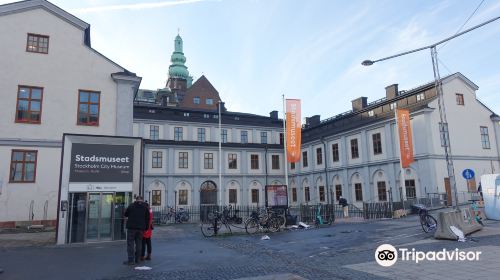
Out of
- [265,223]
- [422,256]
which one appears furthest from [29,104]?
[422,256]

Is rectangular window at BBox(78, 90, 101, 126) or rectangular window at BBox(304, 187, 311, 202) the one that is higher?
rectangular window at BBox(78, 90, 101, 126)

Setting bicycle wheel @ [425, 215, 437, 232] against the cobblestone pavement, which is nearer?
the cobblestone pavement

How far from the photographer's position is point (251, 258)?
427 inches

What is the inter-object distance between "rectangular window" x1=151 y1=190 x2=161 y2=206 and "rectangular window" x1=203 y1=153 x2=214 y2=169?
647cm

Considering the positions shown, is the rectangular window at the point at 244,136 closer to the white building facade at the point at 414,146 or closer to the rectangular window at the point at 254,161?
the rectangular window at the point at 254,161

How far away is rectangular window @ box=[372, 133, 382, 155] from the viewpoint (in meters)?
34.0

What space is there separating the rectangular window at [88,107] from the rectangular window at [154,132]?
2035cm

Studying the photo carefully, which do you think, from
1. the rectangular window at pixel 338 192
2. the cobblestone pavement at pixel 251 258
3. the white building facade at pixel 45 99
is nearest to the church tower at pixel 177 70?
the rectangular window at pixel 338 192

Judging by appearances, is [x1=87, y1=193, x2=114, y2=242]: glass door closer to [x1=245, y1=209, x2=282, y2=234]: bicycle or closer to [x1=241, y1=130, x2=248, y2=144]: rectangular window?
[x1=245, y1=209, x2=282, y2=234]: bicycle

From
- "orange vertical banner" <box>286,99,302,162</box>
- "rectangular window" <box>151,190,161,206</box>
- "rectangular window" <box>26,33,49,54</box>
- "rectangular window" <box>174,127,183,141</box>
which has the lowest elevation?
"rectangular window" <box>151,190,161,206</box>

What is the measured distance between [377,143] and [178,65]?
202ft

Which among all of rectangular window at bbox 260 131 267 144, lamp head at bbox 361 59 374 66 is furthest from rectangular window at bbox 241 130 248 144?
lamp head at bbox 361 59 374 66

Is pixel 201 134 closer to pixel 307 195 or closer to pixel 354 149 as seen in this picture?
pixel 307 195

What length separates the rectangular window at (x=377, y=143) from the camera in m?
34.0
